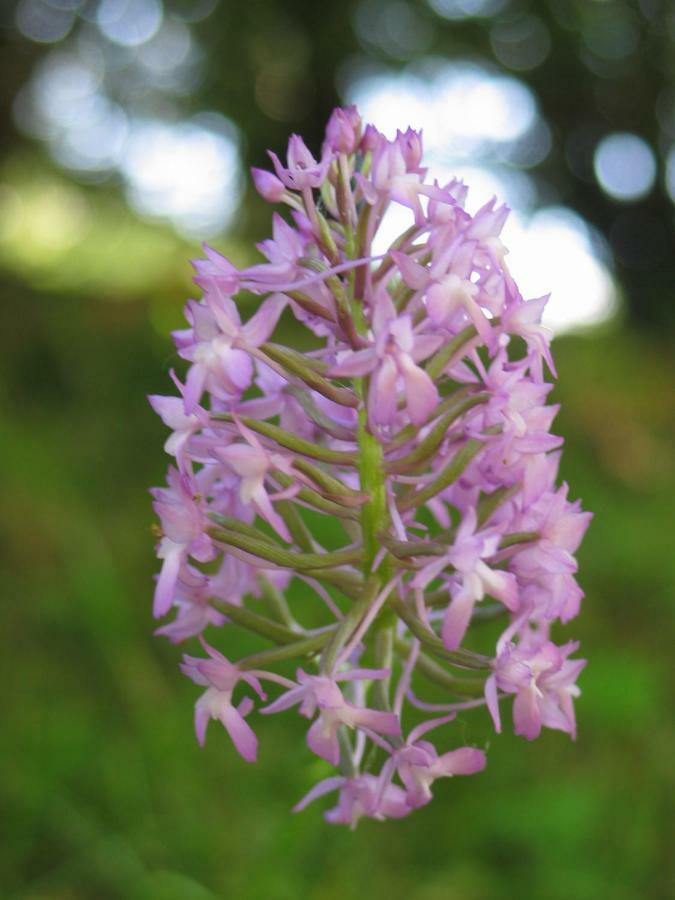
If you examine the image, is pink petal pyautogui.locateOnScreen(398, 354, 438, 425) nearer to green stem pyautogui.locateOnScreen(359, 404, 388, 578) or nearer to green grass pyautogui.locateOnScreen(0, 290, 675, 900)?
green stem pyautogui.locateOnScreen(359, 404, 388, 578)

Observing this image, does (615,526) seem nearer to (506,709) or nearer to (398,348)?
(506,709)

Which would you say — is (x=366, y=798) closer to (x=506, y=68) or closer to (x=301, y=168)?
(x=301, y=168)

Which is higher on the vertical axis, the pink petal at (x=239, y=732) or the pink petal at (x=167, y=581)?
the pink petal at (x=167, y=581)

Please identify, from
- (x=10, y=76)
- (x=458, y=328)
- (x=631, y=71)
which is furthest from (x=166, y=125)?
(x=458, y=328)

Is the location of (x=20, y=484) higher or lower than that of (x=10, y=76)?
lower

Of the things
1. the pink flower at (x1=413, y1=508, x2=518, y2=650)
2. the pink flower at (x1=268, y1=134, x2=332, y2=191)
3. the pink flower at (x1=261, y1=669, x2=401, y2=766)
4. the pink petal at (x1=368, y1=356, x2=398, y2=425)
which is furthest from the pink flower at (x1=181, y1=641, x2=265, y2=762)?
the pink flower at (x1=268, y1=134, x2=332, y2=191)

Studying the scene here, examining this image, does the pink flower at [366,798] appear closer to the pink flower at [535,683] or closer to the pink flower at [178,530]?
the pink flower at [535,683]

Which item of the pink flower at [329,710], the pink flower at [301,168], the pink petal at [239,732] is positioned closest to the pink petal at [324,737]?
the pink flower at [329,710]
